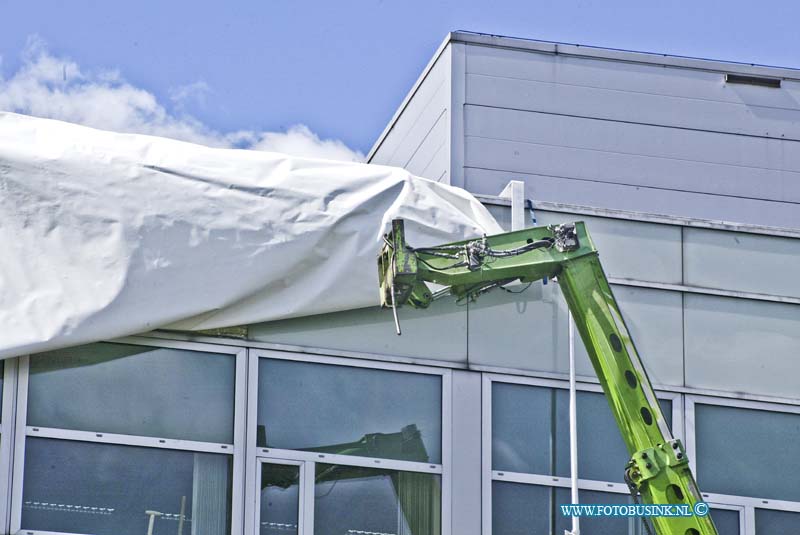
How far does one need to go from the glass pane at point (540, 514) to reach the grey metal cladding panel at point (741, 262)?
2.38 metres

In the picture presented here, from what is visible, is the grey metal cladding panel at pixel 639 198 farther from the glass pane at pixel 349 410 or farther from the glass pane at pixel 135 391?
the glass pane at pixel 135 391

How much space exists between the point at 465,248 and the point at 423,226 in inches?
51.6

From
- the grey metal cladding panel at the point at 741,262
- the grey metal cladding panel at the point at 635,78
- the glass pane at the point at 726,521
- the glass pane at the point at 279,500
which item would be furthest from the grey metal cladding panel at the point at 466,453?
the grey metal cladding panel at the point at 635,78

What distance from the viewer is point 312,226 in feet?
48.0

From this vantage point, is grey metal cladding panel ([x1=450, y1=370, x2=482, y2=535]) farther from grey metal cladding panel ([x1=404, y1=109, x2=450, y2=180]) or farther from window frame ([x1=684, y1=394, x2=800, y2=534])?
grey metal cladding panel ([x1=404, y1=109, x2=450, y2=180])

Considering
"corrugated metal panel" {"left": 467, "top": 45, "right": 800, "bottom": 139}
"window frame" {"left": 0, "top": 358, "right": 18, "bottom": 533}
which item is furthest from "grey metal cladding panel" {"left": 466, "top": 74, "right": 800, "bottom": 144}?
"window frame" {"left": 0, "top": 358, "right": 18, "bottom": 533}

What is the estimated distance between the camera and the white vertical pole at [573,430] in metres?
14.8

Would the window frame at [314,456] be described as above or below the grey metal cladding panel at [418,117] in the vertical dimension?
below

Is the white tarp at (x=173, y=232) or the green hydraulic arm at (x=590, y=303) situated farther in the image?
the white tarp at (x=173, y=232)

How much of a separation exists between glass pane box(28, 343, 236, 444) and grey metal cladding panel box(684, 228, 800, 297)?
4.62m

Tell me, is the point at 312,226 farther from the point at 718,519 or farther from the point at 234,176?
the point at 718,519

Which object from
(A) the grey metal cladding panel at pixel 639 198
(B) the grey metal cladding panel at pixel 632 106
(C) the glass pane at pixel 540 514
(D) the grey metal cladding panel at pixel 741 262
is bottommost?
(C) the glass pane at pixel 540 514

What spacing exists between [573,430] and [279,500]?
273cm

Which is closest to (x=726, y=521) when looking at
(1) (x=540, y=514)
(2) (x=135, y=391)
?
(1) (x=540, y=514)
